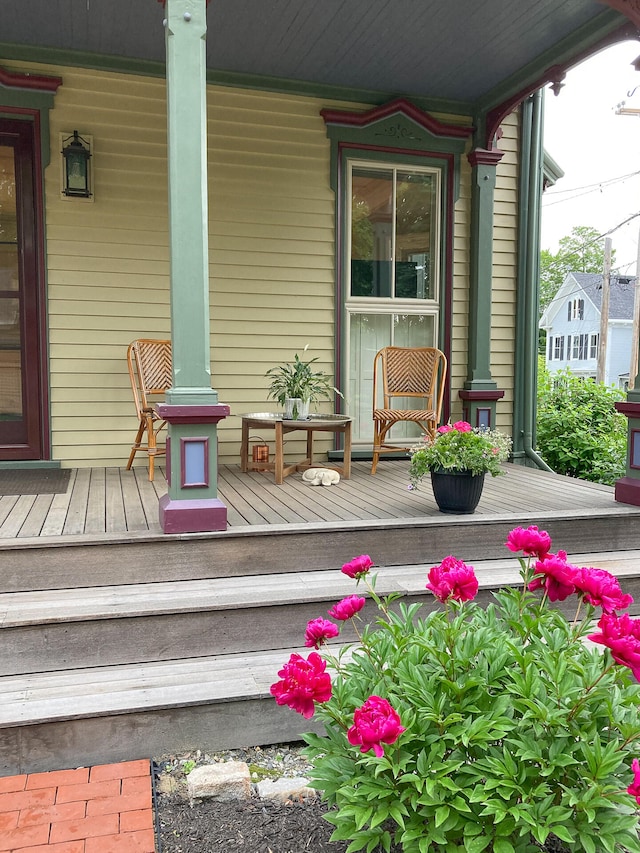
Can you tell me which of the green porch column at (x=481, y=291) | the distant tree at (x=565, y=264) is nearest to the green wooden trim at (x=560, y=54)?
the green porch column at (x=481, y=291)

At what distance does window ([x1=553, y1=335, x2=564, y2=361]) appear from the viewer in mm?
32594

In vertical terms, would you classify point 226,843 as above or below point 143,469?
below

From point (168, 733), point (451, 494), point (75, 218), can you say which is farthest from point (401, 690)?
point (75, 218)

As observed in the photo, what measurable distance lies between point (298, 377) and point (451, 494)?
1.48m

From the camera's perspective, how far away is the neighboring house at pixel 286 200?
4.31 m

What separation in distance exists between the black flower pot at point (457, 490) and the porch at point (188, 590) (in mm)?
105

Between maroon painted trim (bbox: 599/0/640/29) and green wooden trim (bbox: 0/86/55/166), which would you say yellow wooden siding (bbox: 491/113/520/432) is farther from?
green wooden trim (bbox: 0/86/55/166)

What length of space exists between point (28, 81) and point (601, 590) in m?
4.58

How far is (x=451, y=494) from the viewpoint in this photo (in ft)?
11.1

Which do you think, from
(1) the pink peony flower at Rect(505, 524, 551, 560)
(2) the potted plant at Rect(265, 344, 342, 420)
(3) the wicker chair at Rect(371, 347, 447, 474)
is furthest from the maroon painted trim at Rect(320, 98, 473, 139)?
(1) the pink peony flower at Rect(505, 524, 551, 560)

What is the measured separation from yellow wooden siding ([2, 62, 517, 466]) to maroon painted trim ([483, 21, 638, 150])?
3.68ft

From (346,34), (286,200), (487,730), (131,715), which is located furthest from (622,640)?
(286,200)

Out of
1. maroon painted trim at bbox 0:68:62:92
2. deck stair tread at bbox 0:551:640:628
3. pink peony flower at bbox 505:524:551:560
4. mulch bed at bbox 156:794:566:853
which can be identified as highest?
maroon painted trim at bbox 0:68:62:92

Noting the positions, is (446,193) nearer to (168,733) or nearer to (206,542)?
(206,542)
